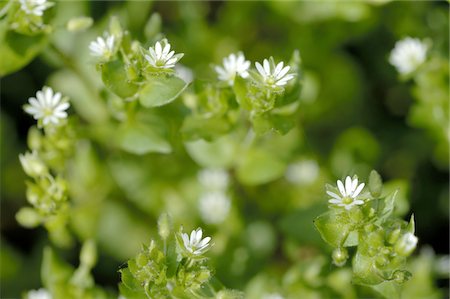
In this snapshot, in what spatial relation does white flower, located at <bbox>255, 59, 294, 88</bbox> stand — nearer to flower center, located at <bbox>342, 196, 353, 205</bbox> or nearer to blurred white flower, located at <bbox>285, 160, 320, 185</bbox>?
flower center, located at <bbox>342, 196, 353, 205</bbox>

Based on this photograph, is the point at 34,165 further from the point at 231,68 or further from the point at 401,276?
the point at 401,276

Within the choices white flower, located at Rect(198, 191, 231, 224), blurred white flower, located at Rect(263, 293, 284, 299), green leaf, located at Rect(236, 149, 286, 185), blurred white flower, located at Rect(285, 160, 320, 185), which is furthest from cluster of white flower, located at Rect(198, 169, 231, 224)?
blurred white flower, located at Rect(263, 293, 284, 299)

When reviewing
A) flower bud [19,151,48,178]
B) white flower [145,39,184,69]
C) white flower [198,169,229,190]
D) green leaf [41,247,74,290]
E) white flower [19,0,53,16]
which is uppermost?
white flower [19,0,53,16]

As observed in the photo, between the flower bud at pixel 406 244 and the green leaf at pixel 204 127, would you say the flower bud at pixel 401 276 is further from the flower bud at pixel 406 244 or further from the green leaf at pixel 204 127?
the green leaf at pixel 204 127

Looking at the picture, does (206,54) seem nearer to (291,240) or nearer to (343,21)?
(343,21)

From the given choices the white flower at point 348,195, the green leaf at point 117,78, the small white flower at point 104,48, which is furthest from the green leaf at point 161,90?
the white flower at point 348,195

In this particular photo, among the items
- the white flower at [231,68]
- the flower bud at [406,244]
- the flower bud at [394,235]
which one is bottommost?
the flower bud at [406,244]

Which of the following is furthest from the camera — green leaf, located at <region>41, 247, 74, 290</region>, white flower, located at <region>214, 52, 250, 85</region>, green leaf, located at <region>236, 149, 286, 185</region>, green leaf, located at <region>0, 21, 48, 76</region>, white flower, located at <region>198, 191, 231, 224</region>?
white flower, located at <region>198, 191, 231, 224</region>
